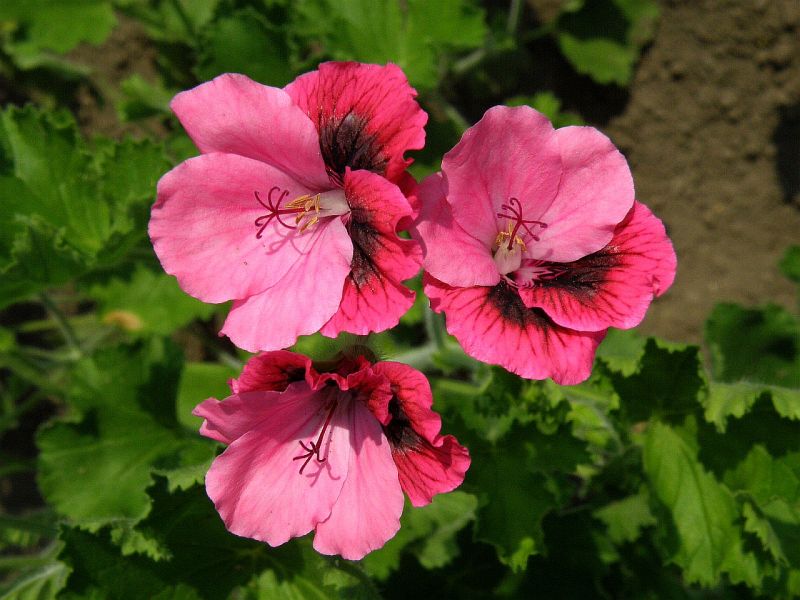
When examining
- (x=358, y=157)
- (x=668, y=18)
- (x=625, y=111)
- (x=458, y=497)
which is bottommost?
(x=458, y=497)

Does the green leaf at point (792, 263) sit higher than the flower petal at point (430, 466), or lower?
lower

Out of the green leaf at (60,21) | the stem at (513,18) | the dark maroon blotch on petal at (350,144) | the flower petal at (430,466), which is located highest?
the dark maroon blotch on petal at (350,144)

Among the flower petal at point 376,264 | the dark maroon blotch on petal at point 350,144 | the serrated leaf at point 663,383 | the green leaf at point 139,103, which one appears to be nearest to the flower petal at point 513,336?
the flower petal at point 376,264

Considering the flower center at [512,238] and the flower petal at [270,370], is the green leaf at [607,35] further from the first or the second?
the flower petal at [270,370]

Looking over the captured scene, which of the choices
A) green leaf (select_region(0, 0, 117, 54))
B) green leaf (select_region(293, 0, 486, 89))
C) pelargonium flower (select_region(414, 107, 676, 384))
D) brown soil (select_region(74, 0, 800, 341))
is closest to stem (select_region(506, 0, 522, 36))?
green leaf (select_region(293, 0, 486, 89))

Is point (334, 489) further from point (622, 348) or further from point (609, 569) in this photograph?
point (609, 569)

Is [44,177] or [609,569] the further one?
[609,569]

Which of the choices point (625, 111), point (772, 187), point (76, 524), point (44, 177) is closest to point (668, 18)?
point (625, 111)
